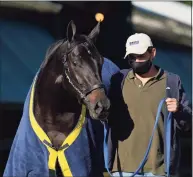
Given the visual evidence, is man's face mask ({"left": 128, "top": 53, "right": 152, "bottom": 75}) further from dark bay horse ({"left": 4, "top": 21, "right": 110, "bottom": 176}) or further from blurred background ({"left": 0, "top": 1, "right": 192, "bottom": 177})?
blurred background ({"left": 0, "top": 1, "right": 192, "bottom": 177})

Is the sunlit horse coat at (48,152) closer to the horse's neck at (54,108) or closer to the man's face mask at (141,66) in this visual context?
the horse's neck at (54,108)

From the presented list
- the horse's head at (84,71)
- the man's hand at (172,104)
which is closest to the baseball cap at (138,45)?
the horse's head at (84,71)

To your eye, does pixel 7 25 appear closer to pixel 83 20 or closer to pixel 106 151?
pixel 83 20

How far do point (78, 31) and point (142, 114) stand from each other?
3859 mm

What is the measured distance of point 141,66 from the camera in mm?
3684

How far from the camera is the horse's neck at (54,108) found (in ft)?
12.7

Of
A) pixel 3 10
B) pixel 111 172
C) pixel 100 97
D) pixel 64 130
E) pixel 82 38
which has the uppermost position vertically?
pixel 3 10

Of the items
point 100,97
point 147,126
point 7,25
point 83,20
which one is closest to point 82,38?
point 100,97

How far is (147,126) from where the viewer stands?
3.63 meters

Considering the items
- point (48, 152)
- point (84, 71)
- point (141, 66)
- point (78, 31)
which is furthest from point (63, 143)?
point (78, 31)

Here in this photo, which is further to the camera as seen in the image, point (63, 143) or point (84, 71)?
point (63, 143)

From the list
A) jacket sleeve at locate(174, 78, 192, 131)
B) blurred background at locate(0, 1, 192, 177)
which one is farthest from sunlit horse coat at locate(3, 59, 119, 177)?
blurred background at locate(0, 1, 192, 177)

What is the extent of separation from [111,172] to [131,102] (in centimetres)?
Answer: 49

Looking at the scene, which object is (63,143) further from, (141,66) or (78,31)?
(78,31)
